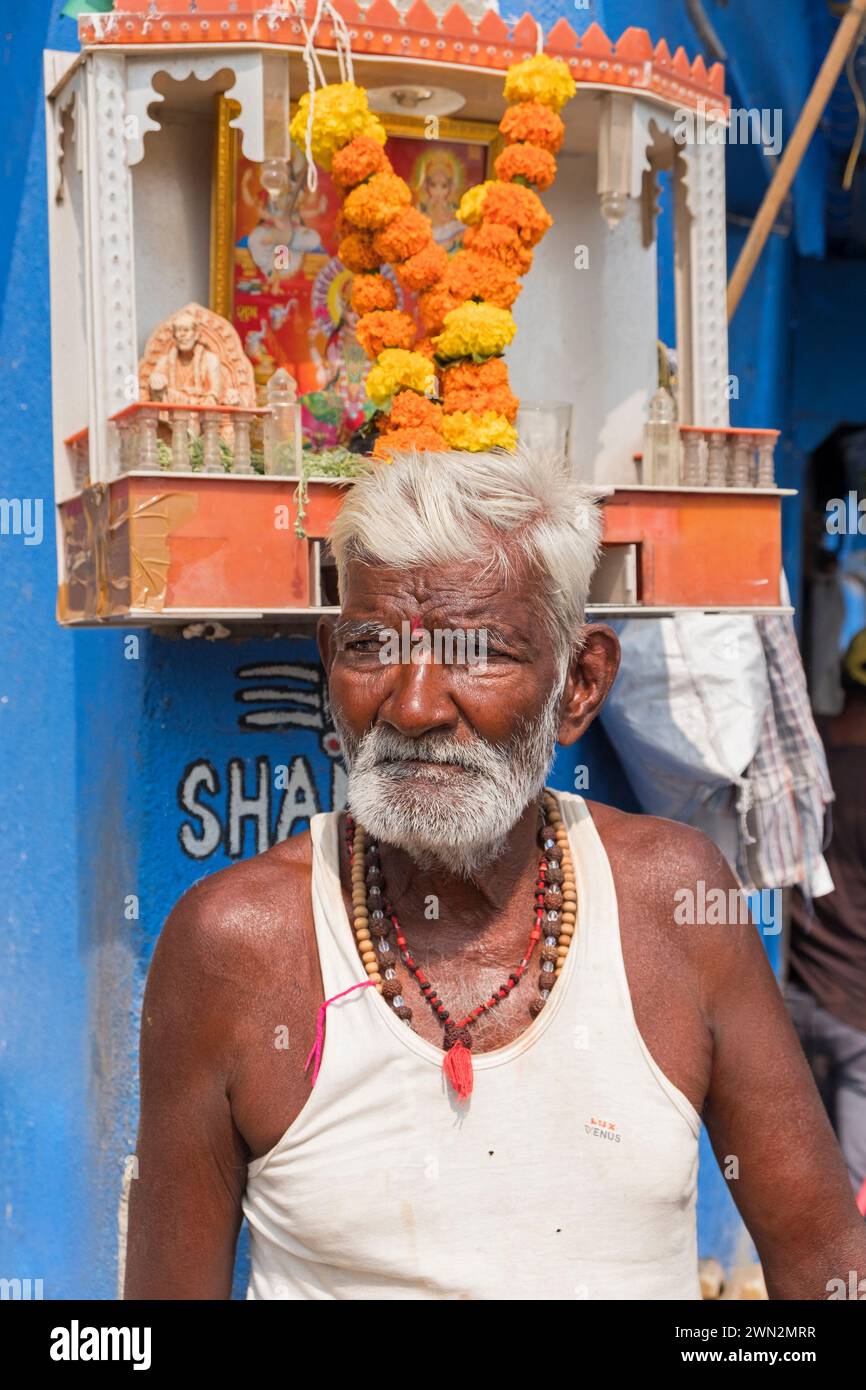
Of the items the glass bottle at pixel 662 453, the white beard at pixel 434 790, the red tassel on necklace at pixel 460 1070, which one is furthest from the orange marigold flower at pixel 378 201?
the red tassel on necklace at pixel 460 1070

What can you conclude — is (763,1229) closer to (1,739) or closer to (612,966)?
(612,966)

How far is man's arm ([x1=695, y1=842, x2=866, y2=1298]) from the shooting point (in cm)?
254

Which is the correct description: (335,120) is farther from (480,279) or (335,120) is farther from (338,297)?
(338,297)

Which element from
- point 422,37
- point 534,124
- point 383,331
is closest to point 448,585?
point 383,331

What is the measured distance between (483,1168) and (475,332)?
158 centimetres

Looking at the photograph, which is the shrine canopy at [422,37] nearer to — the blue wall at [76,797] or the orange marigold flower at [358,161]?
the orange marigold flower at [358,161]

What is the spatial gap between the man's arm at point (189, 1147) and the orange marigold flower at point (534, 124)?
170cm

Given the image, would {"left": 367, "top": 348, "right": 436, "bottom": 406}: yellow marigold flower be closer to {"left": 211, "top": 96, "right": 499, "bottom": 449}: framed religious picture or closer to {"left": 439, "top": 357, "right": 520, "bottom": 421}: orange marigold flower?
{"left": 439, "top": 357, "right": 520, "bottom": 421}: orange marigold flower

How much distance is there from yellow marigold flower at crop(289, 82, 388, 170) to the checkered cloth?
1814mm

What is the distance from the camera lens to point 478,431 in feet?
9.74
